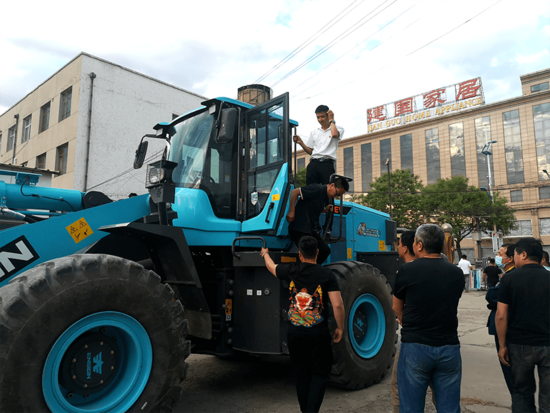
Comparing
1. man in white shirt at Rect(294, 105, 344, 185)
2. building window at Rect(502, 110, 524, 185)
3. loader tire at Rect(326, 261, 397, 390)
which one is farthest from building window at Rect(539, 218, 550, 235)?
man in white shirt at Rect(294, 105, 344, 185)

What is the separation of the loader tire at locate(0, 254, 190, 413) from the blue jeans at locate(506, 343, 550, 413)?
9.85 feet

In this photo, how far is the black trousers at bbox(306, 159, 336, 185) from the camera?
18.1 ft

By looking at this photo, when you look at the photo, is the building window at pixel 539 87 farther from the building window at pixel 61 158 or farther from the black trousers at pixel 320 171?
the black trousers at pixel 320 171

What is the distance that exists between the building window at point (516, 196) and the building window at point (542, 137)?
2.51m

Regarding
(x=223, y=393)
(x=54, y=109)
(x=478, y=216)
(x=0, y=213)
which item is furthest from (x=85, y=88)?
(x=478, y=216)

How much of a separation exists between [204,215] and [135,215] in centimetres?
80

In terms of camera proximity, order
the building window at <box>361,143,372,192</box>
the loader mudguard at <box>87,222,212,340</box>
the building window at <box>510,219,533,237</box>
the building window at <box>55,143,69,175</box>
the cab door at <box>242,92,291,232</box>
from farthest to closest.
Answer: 1. the building window at <box>361,143,372,192</box>
2. the building window at <box>510,219,533,237</box>
3. the building window at <box>55,143,69,175</box>
4. the cab door at <box>242,92,291,232</box>
5. the loader mudguard at <box>87,222,212,340</box>

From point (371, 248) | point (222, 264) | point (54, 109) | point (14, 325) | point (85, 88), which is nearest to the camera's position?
point (14, 325)

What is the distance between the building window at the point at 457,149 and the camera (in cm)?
5147

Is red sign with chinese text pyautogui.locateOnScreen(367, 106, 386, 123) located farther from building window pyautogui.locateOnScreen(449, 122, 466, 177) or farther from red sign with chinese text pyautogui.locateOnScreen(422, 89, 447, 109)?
building window pyautogui.locateOnScreen(449, 122, 466, 177)

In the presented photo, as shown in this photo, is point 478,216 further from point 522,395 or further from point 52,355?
point 52,355

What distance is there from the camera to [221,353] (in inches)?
182

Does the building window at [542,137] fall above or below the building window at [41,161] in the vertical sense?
above

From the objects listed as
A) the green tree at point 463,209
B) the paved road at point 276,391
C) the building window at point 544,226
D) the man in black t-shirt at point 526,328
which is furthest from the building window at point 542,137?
the man in black t-shirt at point 526,328
